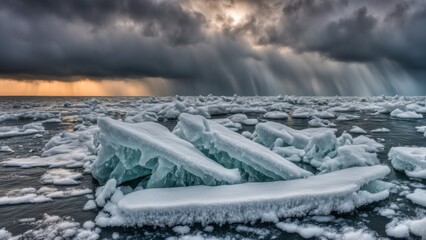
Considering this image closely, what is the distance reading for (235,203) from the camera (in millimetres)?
4680

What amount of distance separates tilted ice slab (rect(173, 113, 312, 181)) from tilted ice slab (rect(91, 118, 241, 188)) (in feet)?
1.01

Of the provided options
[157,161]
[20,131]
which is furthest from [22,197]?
[20,131]

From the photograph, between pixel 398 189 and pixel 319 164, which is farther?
pixel 319 164

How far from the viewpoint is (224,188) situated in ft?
17.6

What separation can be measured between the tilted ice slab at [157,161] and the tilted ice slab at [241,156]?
0.31 metres

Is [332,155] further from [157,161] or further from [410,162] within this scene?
[157,161]

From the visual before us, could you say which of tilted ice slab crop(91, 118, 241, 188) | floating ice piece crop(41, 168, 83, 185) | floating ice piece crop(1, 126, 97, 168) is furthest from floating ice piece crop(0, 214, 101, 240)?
floating ice piece crop(1, 126, 97, 168)

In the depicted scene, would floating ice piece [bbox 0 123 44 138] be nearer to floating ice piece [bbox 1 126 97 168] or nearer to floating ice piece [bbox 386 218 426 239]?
floating ice piece [bbox 1 126 97 168]

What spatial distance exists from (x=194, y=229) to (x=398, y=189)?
4.41m

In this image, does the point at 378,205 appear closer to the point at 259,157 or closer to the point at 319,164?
the point at 259,157

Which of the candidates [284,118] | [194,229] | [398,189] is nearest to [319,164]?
[398,189]

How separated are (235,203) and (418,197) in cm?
350

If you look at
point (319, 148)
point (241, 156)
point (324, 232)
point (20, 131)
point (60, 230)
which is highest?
point (241, 156)

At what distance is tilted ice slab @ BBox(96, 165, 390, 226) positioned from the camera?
4.61m
